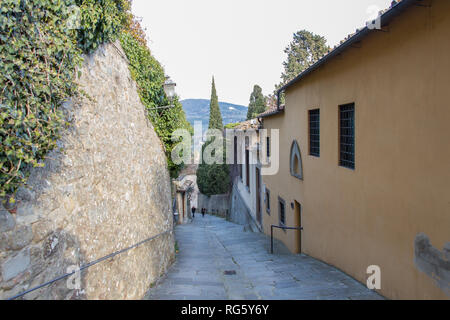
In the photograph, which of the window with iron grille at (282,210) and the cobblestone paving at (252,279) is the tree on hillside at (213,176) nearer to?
the window with iron grille at (282,210)

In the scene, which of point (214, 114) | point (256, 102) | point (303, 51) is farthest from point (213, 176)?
point (303, 51)

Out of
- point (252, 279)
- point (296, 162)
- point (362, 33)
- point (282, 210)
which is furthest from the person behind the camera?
point (282, 210)

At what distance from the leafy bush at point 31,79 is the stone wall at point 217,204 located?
30.4 meters

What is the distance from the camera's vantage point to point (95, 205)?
192 inches

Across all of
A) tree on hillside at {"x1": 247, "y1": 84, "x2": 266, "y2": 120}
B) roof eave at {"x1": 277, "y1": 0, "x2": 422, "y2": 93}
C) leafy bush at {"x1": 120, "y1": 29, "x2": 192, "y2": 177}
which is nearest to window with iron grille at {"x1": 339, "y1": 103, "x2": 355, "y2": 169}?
roof eave at {"x1": 277, "y1": 0, "x2": 422, "y2": 93}

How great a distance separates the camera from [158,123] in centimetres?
874

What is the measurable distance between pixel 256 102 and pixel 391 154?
112 feet

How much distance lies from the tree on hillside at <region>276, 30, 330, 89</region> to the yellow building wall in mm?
27017

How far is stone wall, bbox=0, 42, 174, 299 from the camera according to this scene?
340 centimetres

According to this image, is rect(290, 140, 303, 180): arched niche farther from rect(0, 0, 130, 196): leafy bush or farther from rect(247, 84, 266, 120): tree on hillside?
rect(247, 84, 266, 120): tree on hillside

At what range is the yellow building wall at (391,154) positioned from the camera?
13.9 feet

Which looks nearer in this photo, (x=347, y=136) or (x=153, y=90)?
(x=347, y=136)

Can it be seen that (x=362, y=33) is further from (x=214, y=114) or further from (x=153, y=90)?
(x=214, y=114)
